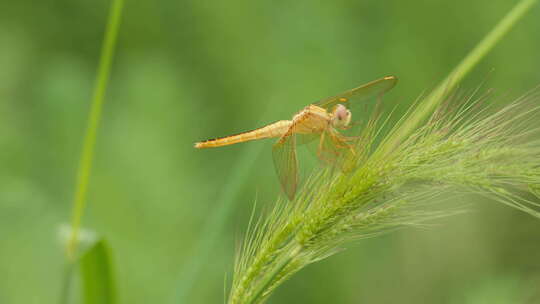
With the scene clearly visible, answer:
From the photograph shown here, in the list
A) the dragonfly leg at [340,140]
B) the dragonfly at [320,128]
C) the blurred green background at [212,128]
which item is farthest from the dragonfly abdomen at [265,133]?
the dragonfly leg at [340,140]

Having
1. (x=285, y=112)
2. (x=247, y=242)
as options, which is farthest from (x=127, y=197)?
(x=247, y=242)

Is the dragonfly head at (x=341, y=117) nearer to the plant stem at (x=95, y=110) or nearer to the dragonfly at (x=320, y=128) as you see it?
the dragonfly at (x=320, y=128)

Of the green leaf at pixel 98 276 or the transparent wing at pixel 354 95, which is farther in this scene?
the transparent wing at pixel 354 95

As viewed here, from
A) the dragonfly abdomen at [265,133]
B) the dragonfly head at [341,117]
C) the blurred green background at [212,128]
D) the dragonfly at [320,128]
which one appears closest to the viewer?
the dragonfly at [320,128]

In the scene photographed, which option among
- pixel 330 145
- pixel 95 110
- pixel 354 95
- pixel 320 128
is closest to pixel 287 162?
pixel 330 145

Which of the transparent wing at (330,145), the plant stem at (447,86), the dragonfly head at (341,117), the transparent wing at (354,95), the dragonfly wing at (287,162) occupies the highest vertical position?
the plant stem at (447,86)

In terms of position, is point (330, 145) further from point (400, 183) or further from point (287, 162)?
point (400, 183)
